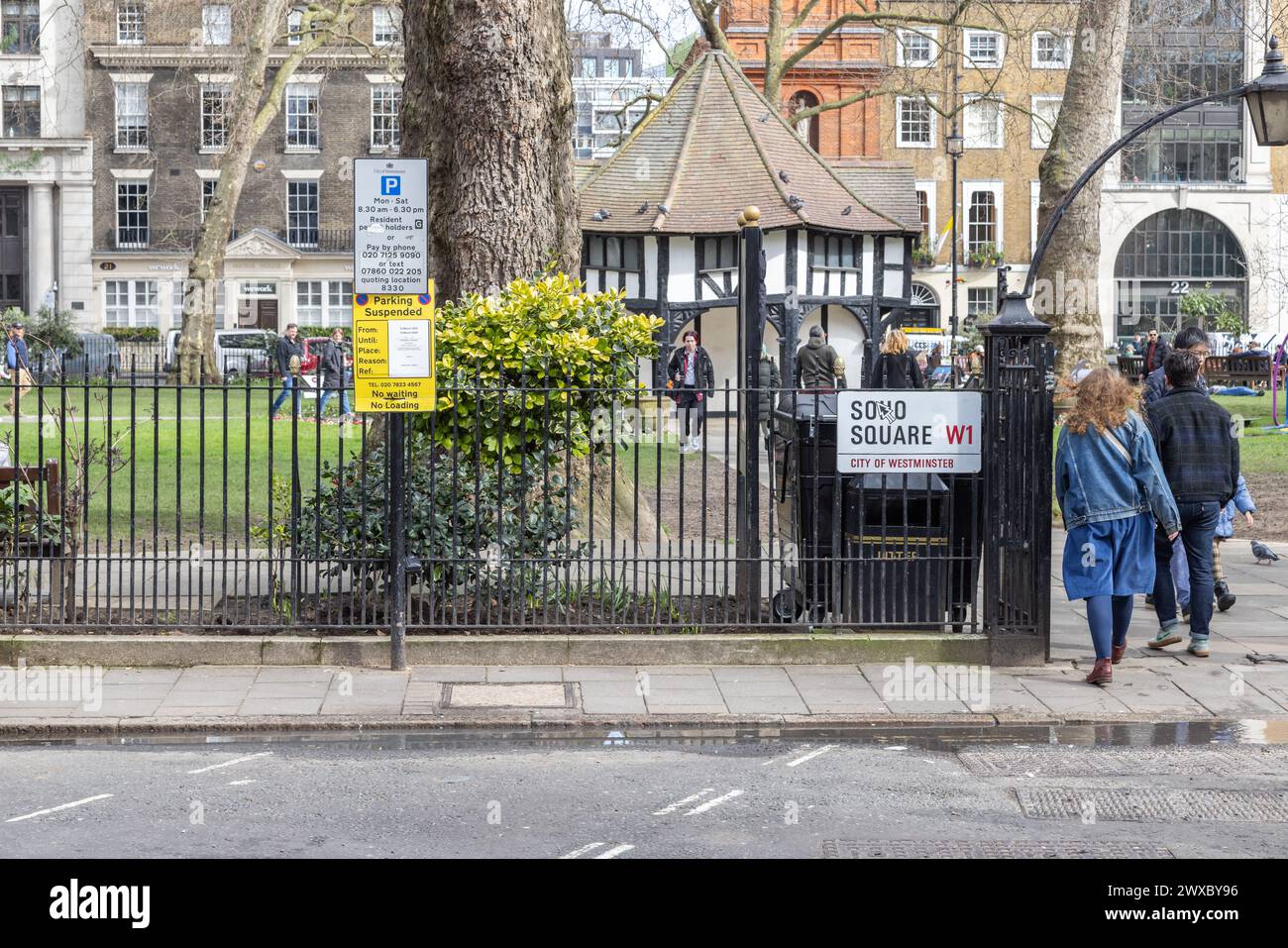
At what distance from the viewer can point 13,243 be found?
5697 cm

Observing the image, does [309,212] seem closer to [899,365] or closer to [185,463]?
[185,463]

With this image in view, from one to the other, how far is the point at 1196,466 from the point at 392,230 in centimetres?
479

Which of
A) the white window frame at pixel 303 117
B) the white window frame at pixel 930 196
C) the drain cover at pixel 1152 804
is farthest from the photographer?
the white window frame at pixel 303 117

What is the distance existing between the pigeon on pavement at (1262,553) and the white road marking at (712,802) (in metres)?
8.10

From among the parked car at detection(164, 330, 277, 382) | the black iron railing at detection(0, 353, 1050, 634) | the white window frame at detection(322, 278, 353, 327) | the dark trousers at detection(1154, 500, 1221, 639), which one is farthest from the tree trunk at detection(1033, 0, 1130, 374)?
the white window frame at detection(322, 278, 353, 327)

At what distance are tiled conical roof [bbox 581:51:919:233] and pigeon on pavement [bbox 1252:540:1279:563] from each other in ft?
60.7

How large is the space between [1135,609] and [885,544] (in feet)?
9.38

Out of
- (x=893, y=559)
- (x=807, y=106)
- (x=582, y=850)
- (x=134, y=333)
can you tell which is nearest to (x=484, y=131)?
(x=893, y=559)

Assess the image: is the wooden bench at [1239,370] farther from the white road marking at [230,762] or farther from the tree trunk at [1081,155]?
the white road marking at [230,762]

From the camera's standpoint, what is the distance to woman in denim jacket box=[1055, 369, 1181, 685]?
337 inches

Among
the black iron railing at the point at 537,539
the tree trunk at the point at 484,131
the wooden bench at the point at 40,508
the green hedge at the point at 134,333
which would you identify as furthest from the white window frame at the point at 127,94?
the black iron railing at the point at 537,539

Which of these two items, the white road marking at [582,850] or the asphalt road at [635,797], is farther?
the asphalt road at [635,797]

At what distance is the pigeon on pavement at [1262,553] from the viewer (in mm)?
13117
